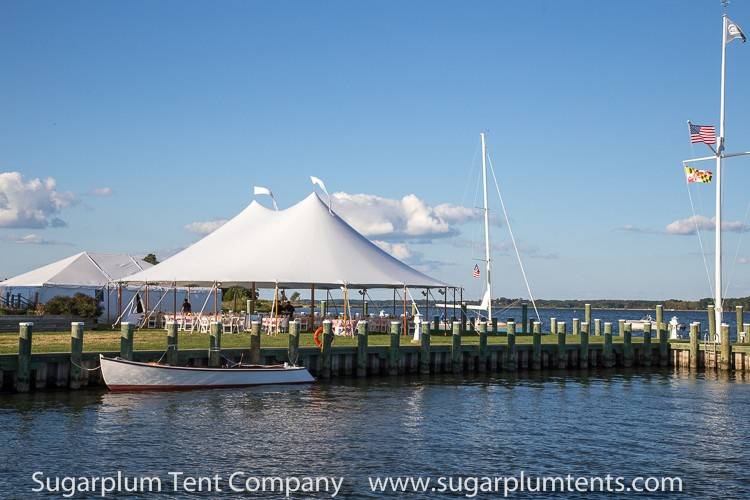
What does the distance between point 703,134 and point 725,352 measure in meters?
8.34

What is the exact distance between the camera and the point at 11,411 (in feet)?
64.4

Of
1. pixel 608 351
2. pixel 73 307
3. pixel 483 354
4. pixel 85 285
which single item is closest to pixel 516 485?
pixel 483 354

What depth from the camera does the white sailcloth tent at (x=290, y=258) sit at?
105 ft

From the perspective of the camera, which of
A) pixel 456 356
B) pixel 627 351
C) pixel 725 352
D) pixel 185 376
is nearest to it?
pixel 185 376

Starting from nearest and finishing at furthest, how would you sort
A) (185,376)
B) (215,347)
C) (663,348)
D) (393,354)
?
(185,376)
(215,347)
(393,354)
(663,348)

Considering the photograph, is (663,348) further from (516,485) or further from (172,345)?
(516,485)

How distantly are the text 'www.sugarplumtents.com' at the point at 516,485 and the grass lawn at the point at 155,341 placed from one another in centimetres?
1254

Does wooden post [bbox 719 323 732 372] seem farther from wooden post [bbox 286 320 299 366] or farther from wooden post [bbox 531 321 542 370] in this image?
wooden post [bbox 286 320 299 366]

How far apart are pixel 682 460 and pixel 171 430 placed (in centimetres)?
1033

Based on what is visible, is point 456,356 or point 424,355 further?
point 456,356

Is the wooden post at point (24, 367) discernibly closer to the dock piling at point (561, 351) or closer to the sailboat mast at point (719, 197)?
the dock piling at point (561, 351)

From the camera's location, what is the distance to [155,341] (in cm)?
2811

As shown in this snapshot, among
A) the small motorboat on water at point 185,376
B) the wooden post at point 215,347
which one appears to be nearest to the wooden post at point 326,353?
the small motorboat on water at point 185,376

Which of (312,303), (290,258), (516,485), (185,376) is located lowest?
(516,485)
